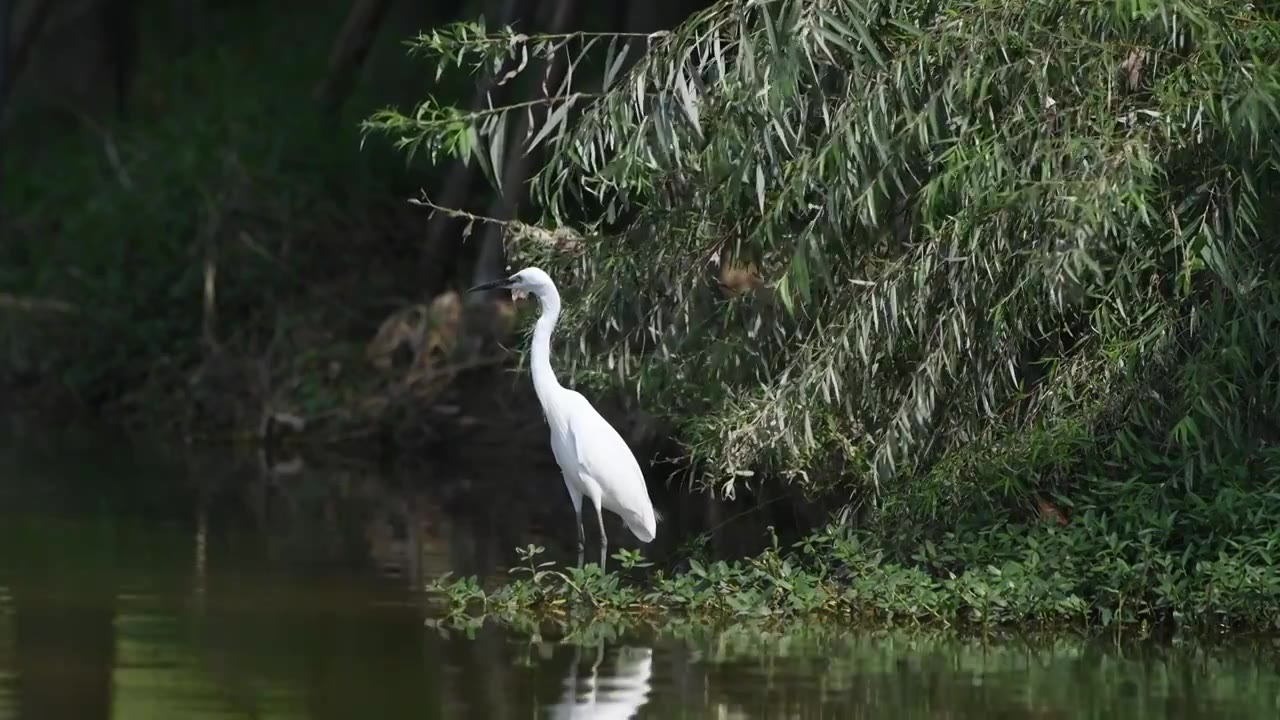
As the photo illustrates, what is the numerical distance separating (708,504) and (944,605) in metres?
4.73

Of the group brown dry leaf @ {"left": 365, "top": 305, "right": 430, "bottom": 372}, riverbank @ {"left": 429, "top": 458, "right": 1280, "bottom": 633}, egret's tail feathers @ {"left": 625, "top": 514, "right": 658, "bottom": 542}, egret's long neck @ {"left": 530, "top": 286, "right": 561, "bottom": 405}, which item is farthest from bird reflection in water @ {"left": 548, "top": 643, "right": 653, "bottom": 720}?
brown dry leaf @ {"left": 365, "top": 305, "right": 430, "bottom": 372}

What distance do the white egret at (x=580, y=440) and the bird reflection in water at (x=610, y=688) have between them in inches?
55.0

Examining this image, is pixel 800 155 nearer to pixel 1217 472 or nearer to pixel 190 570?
pixel 1217 472

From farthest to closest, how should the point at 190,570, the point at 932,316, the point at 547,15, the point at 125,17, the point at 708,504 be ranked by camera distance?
the point at 125,17
the point at 547,15
the point at 708,504
the point at 190,570
the point at 932,316

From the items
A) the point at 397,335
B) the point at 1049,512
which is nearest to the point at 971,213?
the point at 1049,512

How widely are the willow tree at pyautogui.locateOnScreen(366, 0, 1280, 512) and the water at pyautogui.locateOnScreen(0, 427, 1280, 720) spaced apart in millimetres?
854

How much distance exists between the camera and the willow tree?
7457 mm

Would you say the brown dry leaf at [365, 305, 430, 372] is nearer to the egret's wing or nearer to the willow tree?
the egret's wing

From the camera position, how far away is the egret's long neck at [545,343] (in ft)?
27.9

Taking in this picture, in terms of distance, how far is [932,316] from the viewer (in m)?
7.93

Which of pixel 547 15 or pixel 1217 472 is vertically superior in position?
pixel 547 15

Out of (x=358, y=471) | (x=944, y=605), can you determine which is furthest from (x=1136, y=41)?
(x=358, y=471)

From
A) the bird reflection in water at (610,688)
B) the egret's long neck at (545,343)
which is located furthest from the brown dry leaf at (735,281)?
the bird reflection in water at (610,688)

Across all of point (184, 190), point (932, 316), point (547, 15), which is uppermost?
point (547, 15)
